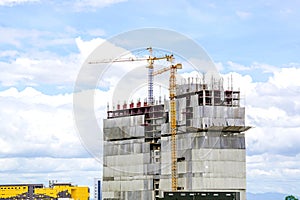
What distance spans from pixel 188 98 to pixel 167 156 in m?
14.9

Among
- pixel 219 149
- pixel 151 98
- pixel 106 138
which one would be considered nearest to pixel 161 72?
pixel 151 98

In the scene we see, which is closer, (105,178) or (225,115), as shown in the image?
(225,115)

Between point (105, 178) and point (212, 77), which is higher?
point (212, 77)

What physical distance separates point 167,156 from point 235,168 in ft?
54.6

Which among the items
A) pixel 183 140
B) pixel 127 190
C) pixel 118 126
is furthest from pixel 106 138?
pixel 183 140

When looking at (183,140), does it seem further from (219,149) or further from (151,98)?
(151,98)

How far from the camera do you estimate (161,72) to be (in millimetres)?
197750

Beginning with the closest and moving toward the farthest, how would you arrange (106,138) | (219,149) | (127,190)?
(219,149), (127,190), (106,138)

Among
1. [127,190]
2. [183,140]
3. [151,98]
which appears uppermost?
[151,98]

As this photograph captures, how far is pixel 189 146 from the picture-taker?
167000mm

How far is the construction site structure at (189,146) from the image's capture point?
165 metres

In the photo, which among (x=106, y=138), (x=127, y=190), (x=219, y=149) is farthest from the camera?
(x=106, y=138)

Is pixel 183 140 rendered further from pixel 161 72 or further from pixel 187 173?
pixel 161 72

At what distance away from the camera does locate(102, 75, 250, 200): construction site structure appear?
543 feet
